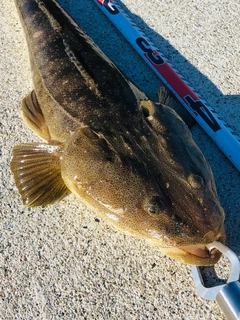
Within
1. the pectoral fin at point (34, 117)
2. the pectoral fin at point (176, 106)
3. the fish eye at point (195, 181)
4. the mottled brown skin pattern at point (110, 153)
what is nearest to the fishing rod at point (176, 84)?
the pectoral fin at point (176, 106)

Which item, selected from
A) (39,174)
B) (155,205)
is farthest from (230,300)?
(39,174)

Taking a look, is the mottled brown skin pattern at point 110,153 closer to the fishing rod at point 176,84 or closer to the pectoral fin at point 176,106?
the pectoral fin at point 176,106

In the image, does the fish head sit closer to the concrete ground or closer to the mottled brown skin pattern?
the mottled brown skin pattern

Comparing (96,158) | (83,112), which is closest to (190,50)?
(83,112)

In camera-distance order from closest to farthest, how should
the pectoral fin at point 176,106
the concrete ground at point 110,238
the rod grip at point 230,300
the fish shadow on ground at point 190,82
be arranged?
the rod grip at point 230,300 < the concrete ground at point 110,238 < the fish shadow on ground at point 190,82 < the pectoral fin at point 176,106

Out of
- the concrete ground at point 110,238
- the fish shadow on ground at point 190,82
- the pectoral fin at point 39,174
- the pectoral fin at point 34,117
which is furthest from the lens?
the pectoral fin at point 34,117

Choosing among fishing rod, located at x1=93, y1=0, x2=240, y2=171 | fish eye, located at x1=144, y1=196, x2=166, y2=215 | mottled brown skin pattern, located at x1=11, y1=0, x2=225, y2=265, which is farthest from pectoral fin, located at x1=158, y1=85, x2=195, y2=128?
fish eye, located at x1=144, y1=196, x2=166, y2=215

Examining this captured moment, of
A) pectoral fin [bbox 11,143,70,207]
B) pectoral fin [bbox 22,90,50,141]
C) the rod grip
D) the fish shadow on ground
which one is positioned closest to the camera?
the rod grip

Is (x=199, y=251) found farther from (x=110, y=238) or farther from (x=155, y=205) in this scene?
(x=110, y=238)
